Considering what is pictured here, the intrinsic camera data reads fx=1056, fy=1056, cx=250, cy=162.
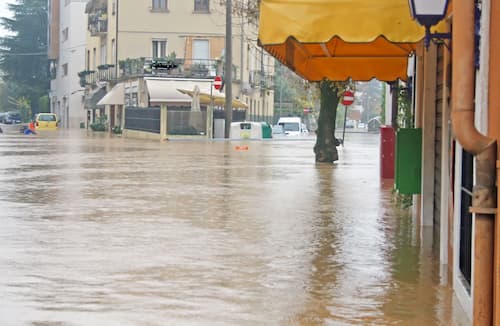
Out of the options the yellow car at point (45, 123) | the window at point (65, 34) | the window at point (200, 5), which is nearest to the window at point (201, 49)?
the window at point (200, 5)

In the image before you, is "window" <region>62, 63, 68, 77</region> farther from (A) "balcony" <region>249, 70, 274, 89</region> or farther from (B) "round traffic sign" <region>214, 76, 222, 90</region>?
(B) "round traffic sign" <region>214, 76, 222, 90</region>

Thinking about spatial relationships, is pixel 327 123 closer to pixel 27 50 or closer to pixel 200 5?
pixel 200 5

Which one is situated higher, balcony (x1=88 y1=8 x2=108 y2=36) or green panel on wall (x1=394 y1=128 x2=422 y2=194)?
balcony (x1=88 y1=8 x2=108 y2=36)

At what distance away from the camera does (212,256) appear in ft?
37.3

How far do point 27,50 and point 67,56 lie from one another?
1176 centimetres

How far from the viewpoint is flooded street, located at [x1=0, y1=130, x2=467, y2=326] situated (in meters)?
8.38

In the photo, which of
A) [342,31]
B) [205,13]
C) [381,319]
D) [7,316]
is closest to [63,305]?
[7,316]

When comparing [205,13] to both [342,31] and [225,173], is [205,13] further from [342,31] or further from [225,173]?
[342,31]

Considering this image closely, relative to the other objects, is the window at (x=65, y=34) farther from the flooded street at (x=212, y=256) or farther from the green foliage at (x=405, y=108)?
the green foliage at (x=405, y=108)

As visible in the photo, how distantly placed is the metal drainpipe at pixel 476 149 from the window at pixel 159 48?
61248mm

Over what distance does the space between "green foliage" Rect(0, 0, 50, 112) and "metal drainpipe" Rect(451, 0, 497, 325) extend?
101676 mm

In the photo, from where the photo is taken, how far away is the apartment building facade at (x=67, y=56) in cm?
9300

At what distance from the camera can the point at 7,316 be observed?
8000 millimetres

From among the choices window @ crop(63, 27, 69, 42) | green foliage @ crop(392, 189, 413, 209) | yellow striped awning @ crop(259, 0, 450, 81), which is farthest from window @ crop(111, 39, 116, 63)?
yellow striped awning @ crop(259, 0, 450, 81)
